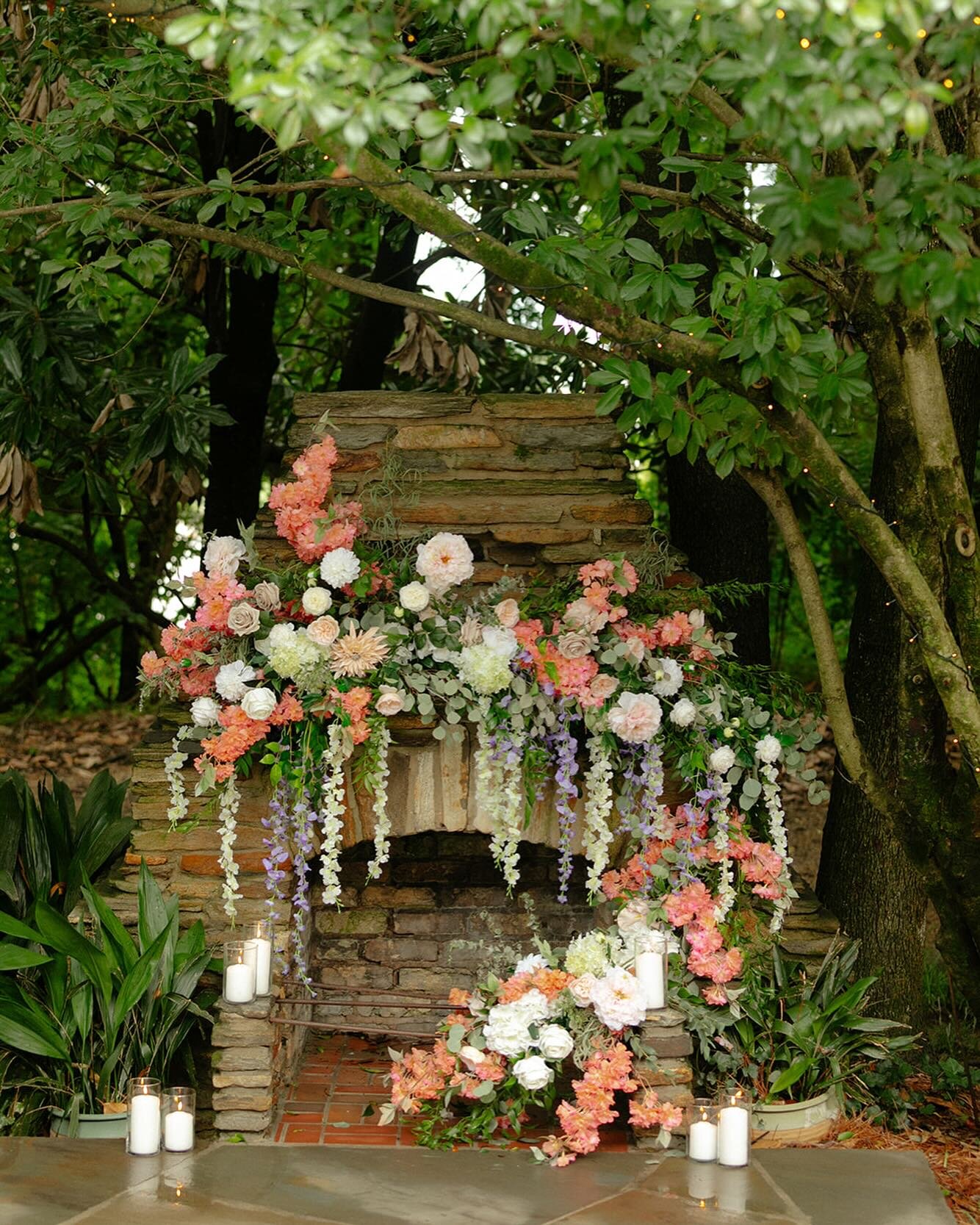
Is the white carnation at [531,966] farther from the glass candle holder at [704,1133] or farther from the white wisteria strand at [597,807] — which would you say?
the glass candle holder at [704,1133]

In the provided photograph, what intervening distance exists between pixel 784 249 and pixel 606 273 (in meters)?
1.02

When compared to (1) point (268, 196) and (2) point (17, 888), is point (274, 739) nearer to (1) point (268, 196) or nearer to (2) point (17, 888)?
(2) point (17, 888)

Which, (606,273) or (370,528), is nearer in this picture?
(606,273)

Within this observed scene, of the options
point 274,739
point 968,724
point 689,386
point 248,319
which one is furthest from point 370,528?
point 248,319

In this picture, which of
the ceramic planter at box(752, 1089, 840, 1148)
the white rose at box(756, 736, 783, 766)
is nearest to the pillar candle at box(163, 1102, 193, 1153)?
the ceramic planter at box(752, 1089, 840, 1148)

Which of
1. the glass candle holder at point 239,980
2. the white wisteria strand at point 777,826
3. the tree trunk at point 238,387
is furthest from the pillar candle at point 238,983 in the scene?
the tree trunk at point 238,387

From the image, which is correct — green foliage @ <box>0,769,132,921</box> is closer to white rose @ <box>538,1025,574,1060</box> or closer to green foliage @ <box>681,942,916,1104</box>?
white rose @ <box>538,1025,574,1060</box>

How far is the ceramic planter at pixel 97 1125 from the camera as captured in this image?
3.78 meters

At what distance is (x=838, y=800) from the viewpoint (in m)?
4.95

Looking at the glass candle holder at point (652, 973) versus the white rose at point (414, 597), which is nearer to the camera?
the glass candle holder at point (652, 973)

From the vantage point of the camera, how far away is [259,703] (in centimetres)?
388

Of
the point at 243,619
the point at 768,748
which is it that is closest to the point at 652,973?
the point at 768,748

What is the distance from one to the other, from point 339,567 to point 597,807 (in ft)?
3.47

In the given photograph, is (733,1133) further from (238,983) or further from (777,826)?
(238,983)
